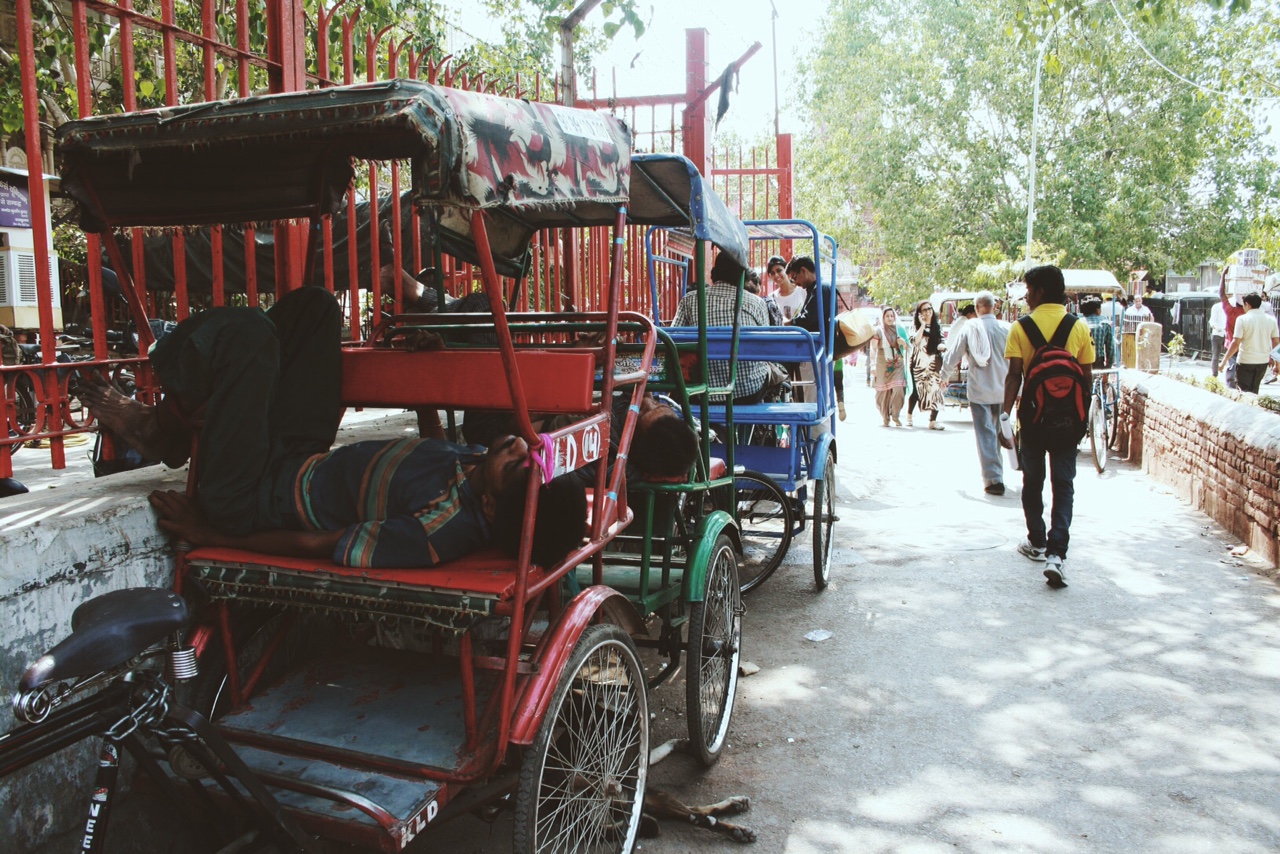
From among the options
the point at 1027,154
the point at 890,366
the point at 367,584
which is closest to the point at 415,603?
the point at 367,584

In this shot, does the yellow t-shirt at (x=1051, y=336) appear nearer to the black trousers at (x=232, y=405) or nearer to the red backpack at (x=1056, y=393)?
the red backpack at (x=1056, y=393)

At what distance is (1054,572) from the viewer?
5480mm

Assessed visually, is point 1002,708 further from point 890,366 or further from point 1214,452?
point 890,366

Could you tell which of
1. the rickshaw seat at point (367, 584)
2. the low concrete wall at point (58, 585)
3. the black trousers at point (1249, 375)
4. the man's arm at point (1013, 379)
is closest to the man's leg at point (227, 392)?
the rickshaw seat at point (367, 584)

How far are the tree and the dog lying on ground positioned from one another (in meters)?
23.2

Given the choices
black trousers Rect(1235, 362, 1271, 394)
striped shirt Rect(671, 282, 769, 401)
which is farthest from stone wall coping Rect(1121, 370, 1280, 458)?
black trousers Rect(1235, 362, 1271, 394)

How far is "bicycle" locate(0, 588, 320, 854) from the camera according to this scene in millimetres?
1611

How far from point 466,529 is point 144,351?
60.3 inches

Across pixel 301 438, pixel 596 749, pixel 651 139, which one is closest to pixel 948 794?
pixel 596 749

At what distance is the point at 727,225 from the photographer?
14.3 ft

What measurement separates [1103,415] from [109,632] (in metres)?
9.92

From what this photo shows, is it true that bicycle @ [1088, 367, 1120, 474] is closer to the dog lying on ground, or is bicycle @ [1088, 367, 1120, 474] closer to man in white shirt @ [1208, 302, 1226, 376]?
the dog lying on ground

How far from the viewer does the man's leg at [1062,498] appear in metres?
5.62

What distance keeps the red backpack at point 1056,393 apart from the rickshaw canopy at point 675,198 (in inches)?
98.2
